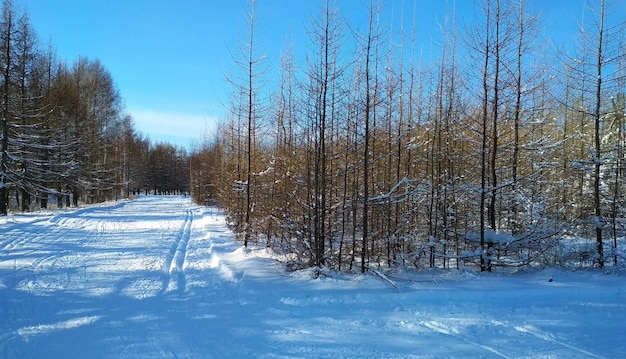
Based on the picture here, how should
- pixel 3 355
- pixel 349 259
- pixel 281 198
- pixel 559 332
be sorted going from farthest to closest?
1. pixel 281 198
2. pixel 349 259
3. pixel 559 332
4. pixel 3 355

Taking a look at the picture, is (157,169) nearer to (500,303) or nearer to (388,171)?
(388,171)

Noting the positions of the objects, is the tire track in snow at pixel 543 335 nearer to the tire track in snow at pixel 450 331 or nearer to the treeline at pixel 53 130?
the tire track in snow at pixel 450 331

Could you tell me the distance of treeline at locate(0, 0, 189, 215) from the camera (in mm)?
19016

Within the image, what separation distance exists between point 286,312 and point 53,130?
80.3 ft

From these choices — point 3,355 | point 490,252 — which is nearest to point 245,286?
point 3,355

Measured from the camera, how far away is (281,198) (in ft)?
35.7

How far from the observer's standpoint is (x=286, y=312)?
5.75 m

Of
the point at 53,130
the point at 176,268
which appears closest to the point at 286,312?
the point at 176,268

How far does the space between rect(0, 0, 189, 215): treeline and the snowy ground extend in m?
13.7

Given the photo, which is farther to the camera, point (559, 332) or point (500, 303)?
point (500, 303)

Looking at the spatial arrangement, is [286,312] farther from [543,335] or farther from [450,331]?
[543,335]

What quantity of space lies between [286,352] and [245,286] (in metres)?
2.99

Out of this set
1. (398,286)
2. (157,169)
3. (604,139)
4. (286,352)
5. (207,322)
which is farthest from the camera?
(157,169)

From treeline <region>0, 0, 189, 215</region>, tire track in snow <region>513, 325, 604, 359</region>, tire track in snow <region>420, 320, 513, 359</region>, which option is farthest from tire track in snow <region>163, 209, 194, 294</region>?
treeline <region>0, 0, 189, 215</region>
